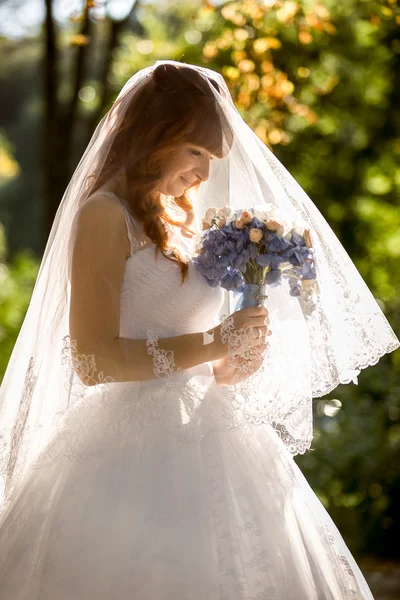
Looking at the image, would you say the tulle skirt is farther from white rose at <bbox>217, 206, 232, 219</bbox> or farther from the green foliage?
the green foliage

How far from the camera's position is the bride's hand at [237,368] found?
95.0 inches

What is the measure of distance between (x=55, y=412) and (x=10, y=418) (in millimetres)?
182

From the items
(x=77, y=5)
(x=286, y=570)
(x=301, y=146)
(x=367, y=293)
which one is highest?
(x=301, y=146)

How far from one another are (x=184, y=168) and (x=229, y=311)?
51 centimetres

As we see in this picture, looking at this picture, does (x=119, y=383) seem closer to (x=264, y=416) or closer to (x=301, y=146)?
(x=264, y=416)

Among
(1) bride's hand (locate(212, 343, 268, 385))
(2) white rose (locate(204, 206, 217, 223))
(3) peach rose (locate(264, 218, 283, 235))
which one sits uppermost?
(2) white rose (locate(204, 206, 217, 223))

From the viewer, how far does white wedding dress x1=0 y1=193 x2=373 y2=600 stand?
2.09 meters

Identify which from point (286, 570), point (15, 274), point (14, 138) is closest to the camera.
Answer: point (286, 570)

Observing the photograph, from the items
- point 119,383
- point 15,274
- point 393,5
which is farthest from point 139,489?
point 15,274

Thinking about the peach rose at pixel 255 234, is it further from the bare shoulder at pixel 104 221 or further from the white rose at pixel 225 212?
the bare shoulder at pixel 104 221

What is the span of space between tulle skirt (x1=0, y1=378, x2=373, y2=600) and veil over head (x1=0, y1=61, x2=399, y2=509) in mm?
112

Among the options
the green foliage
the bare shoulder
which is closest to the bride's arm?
the bare shoulder

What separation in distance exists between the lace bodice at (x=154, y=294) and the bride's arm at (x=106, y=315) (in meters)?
0.05

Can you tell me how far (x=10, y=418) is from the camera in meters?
2.55
